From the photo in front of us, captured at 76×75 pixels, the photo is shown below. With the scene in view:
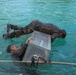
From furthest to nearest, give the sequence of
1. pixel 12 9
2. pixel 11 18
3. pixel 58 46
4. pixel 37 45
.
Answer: pixel 12 9 → pixel 11 18 → pixel 58 46 → pixel 37 45

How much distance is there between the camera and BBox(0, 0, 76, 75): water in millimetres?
7801

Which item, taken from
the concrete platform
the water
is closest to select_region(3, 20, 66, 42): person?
the water

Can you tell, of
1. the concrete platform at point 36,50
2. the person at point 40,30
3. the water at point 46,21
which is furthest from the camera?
the person at point 40,30

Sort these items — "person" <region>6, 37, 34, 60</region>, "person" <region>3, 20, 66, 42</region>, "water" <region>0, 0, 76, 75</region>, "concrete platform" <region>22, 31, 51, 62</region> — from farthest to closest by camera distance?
"person" <region>3, 20, 66, 42</region> < "person" <region>6, 37, 34, 60</region> < "water" <region>0, 0, 76, 75</region> < "concrete platform" <region>22, 31, 51, 62</region>

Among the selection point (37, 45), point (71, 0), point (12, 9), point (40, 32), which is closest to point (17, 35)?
point (40, 32)

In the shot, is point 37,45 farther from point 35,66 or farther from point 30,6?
point 30,6

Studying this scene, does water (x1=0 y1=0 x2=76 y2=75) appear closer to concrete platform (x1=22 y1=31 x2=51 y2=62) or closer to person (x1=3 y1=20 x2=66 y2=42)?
person (x1=3 y1=20 x2=66 y2=42)

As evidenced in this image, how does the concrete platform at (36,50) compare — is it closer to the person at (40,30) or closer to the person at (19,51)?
the person at (19,51)

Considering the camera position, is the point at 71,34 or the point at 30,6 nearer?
the point at 71,34

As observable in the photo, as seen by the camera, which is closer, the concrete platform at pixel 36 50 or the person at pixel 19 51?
the concrete platform at pixel 36 50

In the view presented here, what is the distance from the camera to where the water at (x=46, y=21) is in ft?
25.6

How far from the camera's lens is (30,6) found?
16.4 metres

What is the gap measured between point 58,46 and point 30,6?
6.99 meters

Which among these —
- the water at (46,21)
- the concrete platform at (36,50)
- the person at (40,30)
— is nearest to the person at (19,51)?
the concrete platform at (36,50)
